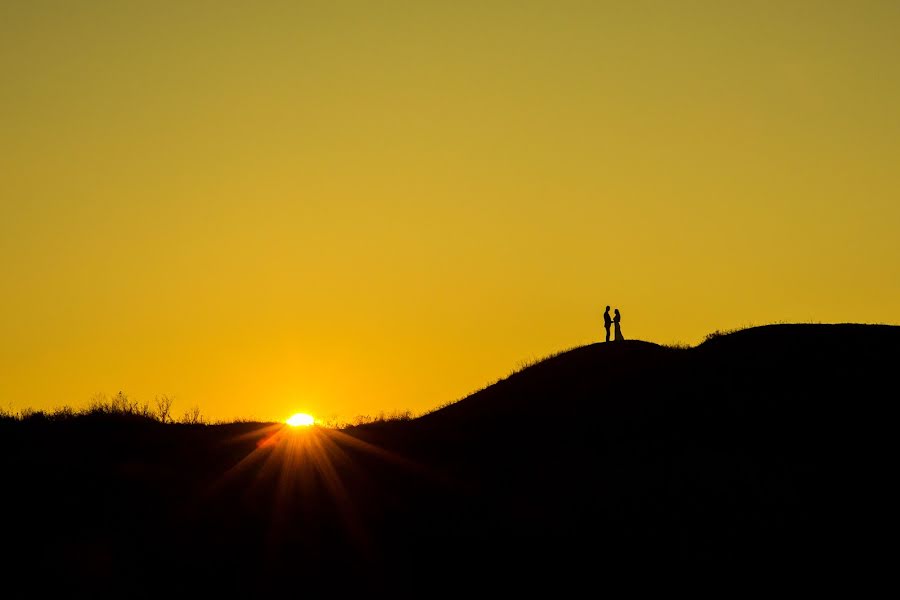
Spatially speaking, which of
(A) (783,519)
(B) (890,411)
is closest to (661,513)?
(A) (783,519)

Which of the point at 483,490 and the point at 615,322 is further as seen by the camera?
the point at 615,322

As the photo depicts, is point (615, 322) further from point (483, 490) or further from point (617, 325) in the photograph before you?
point (483, 490)

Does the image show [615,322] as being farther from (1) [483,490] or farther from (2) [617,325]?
(1) [483,490]

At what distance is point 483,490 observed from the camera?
3328 centimetres

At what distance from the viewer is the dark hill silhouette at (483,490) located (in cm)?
2762

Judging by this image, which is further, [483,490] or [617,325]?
[617,325]

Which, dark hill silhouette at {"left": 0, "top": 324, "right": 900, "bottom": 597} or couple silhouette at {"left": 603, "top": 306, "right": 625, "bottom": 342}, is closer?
dark hill silhouette at {"left": 0, "top": 324, "right": 900, "bottom": 597}

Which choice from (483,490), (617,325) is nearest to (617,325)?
(617,325)

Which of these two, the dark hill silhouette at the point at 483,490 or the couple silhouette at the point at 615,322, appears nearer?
the dark hill silhouette at the point at 483,490

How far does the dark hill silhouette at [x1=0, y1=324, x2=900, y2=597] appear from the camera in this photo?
27.6 meters

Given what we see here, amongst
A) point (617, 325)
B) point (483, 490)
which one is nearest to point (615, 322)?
point (617, 325)

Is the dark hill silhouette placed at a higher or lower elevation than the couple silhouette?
lower

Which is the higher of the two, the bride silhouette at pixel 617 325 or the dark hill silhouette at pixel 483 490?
the bride silhouette at pixel 617 325

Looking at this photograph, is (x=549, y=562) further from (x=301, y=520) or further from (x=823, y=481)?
(x=823, y=481)
